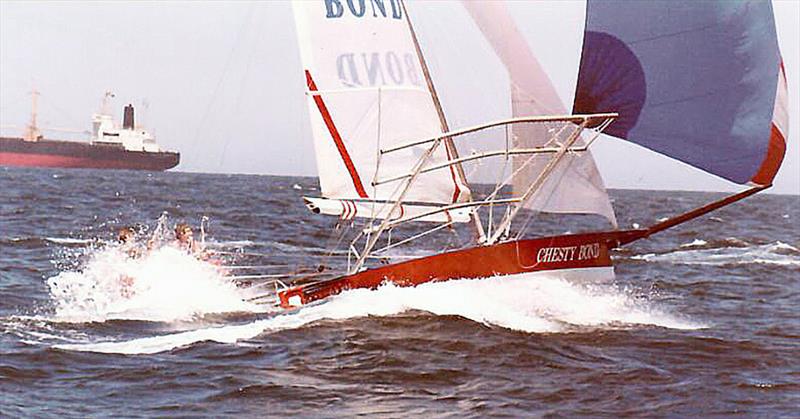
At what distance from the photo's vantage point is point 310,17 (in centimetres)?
1717

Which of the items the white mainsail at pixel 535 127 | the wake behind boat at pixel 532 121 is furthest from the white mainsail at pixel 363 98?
the white mainsail at pixel 535 127

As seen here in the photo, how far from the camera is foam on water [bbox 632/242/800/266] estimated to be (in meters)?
31.7

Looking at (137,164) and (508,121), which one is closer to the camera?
(508,121)

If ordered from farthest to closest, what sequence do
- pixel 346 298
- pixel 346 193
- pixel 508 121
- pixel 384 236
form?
pixel 384 236 < pixel 346 193 < pixel 346 298 < pixel 508 121

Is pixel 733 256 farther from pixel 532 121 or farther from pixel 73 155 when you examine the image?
pixel 73 155

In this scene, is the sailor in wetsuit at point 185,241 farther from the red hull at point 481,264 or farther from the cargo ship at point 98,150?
the cargo ship at point 98,150

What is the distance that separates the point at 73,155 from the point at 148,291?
120272 mm

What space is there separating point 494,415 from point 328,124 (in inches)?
287

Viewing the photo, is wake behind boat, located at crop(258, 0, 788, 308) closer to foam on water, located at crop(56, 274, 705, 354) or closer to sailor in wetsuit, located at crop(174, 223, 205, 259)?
foam on water, located at crop(56, 274, 705, 354)

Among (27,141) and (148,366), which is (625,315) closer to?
(148,366)

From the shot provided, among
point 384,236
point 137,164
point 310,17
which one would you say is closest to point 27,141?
point 137,164

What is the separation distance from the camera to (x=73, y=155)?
438ft

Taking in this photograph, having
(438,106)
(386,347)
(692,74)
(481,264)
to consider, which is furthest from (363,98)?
(692,74)

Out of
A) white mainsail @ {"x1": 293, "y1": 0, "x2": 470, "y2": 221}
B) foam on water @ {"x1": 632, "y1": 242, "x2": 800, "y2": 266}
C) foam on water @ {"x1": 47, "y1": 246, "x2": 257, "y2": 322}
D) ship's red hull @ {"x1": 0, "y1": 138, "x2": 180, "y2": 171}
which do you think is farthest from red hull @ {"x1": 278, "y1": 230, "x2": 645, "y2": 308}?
ship's red hull @ {"x1": 0, "y1": 138, "x2": 180, "y2": 171}
